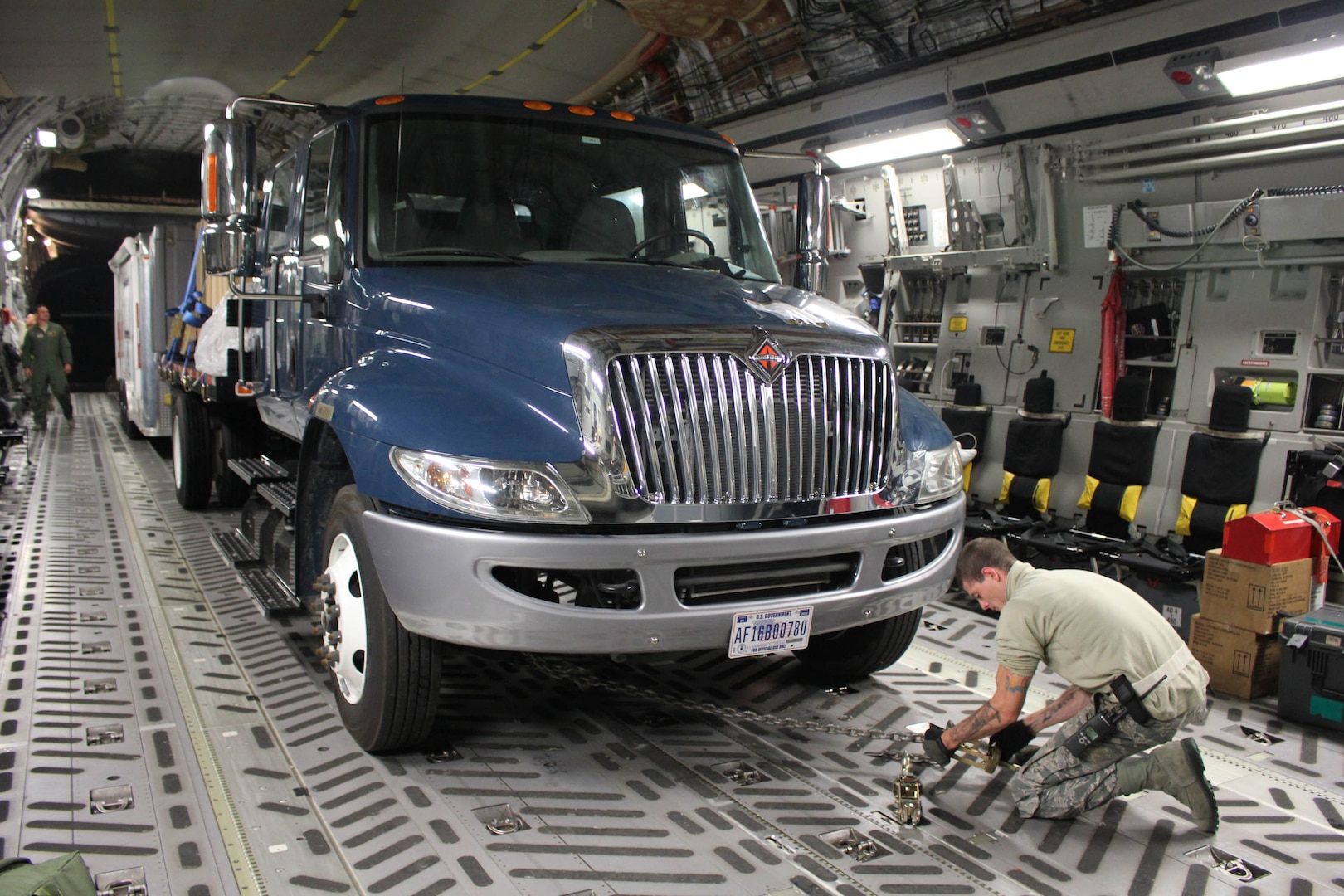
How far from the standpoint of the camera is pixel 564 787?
3740mm

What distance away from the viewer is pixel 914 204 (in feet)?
32.0

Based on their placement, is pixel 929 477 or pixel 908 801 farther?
pixel 929 477

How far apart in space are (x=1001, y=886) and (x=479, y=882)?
157cm

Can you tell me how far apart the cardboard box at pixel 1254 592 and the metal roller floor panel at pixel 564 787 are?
1.46 feet

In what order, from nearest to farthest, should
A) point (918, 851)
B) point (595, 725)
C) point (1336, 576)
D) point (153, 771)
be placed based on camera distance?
point (918, 851)
point (153, 771)
point (595, 725)
point (1336, 576)

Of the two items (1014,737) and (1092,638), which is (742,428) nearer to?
(1092,638)

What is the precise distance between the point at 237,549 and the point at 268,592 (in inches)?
41.0

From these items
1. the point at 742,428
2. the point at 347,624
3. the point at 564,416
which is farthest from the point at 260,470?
the point at 742,428

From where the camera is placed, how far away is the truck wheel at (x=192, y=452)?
822 centimetres

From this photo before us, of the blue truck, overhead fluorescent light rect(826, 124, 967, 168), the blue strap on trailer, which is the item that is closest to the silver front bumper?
the blue truck

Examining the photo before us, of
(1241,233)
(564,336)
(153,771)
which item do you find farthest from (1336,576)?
(153,771)

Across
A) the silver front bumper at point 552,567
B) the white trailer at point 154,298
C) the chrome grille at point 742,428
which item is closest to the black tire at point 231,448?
the white trailer at point 154,298

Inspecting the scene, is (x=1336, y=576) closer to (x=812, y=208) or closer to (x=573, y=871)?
Result: (x=812, y=208)

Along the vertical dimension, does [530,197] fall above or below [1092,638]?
above
